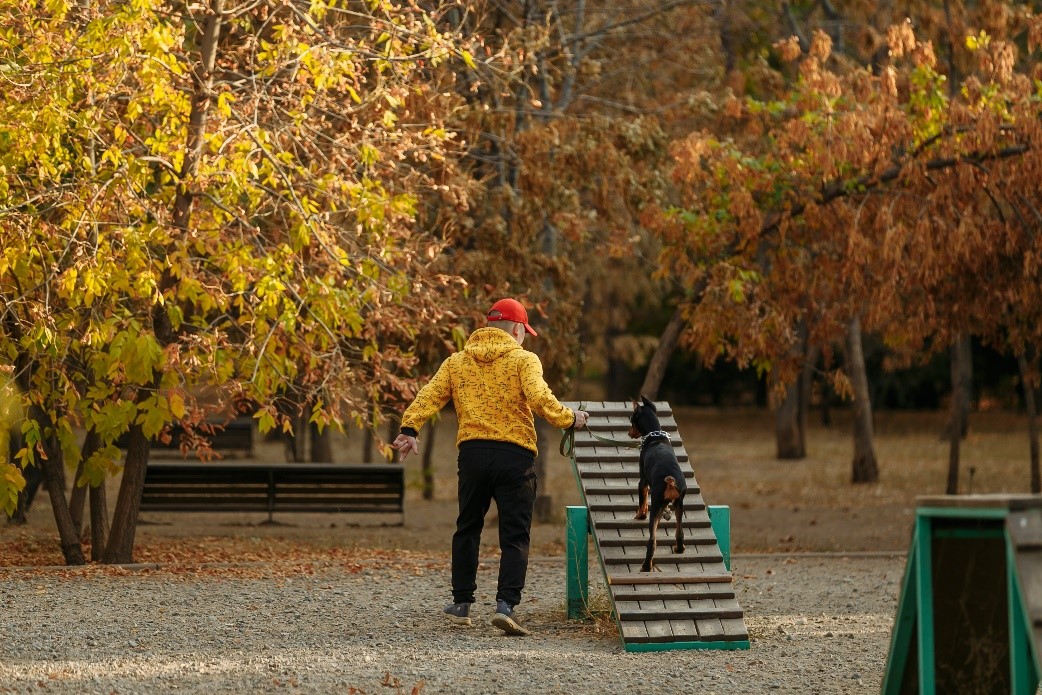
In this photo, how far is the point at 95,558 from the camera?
12297 mm

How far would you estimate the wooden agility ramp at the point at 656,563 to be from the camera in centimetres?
773

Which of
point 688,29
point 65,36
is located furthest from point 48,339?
point 688,29

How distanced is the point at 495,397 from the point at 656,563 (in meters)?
1.33

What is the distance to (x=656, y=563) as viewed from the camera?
8.05 meters

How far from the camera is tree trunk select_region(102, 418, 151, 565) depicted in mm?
11805

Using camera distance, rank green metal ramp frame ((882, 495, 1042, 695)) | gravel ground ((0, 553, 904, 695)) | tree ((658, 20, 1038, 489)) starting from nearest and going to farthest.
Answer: green metal ramp frame ((882, 495, 1042, 695))
gravel ground ((0, 553, 904, 695))
tree ((658, 20, 1038, 489))

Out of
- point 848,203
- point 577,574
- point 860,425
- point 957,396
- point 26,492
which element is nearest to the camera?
point 577,574

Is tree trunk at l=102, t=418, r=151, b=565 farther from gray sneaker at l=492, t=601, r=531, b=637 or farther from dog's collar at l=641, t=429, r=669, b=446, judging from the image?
dog's collar at l=641, t=429, r=669, b=446

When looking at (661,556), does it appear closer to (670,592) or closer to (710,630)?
(670,592)

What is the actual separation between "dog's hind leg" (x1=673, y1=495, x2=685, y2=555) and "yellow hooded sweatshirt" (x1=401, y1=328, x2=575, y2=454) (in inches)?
29.8

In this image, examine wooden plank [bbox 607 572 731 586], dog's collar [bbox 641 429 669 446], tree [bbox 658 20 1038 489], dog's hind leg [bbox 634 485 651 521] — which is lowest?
wooden plank [bbox 607 572 731 586]

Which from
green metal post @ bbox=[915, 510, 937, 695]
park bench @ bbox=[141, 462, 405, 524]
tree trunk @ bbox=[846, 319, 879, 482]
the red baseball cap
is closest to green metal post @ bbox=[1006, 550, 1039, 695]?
green metal post @ bbox=[915, 510, 937, 695]

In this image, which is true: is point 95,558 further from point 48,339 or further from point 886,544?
point 886,544

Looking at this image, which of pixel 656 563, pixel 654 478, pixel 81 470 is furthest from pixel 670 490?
pixel 81 470
